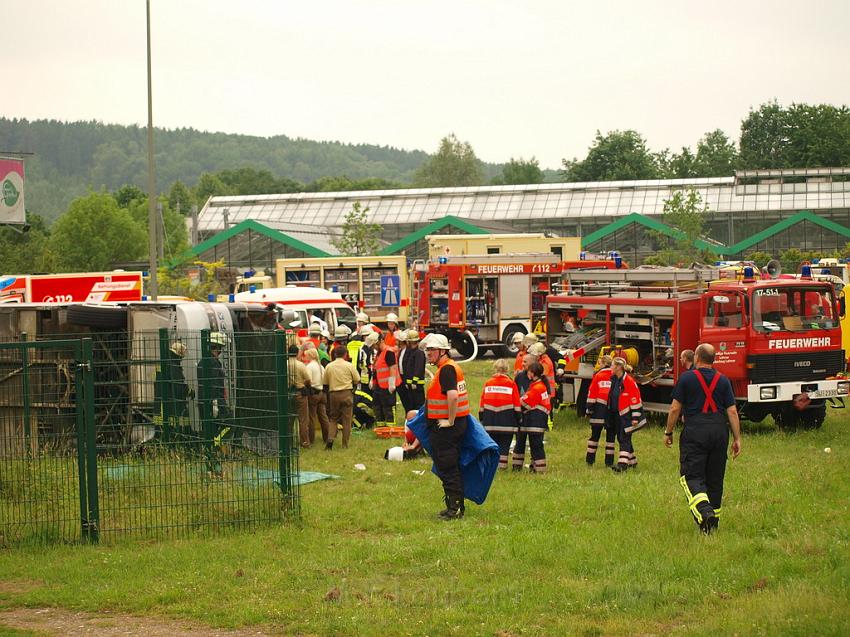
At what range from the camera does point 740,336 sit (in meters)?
16.5

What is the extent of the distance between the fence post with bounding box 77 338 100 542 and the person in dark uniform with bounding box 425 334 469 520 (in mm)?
3218

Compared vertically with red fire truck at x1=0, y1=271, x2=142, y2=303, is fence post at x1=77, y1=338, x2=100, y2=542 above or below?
below

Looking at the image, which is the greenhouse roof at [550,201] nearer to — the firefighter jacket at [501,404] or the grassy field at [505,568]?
the firefighter jacket at [501,404]

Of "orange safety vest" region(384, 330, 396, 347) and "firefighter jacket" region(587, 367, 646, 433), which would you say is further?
"orange safety vest" region(384, 330, 396, 347)

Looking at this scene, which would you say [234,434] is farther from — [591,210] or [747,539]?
[591,210]

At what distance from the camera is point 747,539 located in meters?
9.62

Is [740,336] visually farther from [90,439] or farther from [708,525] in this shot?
[90,439]

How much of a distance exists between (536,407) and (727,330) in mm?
4323

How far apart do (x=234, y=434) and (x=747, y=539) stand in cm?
488

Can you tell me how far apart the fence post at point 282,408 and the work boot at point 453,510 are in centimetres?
162

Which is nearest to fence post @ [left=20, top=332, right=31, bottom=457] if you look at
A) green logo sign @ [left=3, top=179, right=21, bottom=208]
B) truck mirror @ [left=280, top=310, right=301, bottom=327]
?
truck mirror @ [left=280, top=310, right=301, bottom=327]

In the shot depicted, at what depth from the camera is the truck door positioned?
1648 centimetres

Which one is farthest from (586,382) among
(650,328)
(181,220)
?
(181,220)

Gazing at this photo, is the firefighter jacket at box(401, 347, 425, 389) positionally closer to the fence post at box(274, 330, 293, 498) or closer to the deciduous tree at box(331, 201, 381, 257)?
the fence post at box(274, 330, 293, 498)
